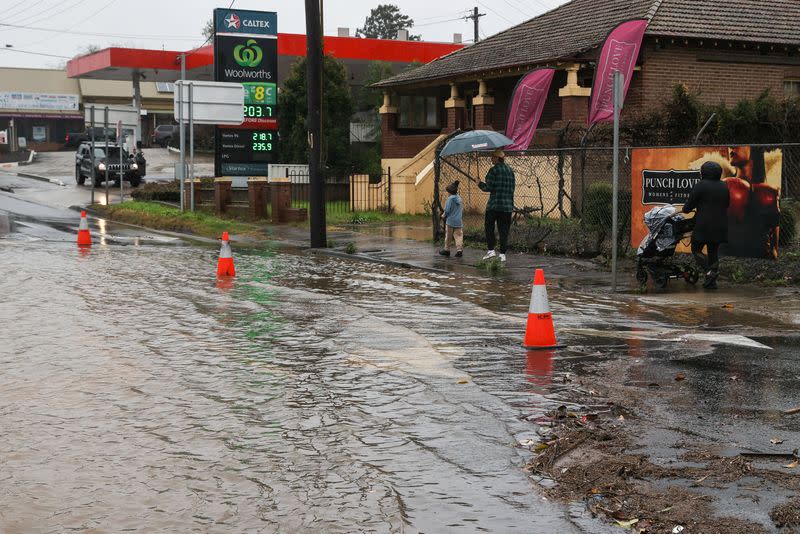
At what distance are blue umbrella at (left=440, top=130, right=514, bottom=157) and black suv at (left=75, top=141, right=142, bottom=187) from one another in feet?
80.7

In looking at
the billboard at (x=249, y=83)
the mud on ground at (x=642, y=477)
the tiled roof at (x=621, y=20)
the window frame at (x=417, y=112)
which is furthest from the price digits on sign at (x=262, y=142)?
the mud on ground at (x=642, y=477)

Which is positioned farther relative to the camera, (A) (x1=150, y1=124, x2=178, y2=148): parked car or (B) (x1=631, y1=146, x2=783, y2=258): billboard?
(A) (x1=150, y1=124, x2=178, y2=148): parked car

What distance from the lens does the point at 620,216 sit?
19047 mm

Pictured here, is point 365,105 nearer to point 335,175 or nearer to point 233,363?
point 335,175

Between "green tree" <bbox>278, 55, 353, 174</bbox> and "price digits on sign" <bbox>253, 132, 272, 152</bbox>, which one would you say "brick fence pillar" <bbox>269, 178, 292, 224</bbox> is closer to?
"price digits on sign" <bbox>253, 132, 272, 152</bbox>

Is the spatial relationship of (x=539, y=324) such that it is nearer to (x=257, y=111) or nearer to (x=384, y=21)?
(x=257, y=111)

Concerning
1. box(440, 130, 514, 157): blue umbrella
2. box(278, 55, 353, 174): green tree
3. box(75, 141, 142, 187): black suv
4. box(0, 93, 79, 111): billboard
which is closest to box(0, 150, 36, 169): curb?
box(75, 141, 142, 187): black suv

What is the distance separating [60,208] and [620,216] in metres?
21.9

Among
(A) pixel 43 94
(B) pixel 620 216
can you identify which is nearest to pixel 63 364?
(B) pixel 620 216

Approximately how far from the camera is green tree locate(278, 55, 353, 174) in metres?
44.3

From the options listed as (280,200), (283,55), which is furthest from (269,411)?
(283,55)

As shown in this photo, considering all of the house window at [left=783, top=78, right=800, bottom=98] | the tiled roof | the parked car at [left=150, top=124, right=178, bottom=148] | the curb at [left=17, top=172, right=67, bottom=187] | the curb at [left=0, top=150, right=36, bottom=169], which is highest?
the tiled roof

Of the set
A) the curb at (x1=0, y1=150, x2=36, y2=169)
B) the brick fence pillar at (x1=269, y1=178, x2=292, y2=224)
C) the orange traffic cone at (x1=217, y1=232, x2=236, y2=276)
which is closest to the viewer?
the orange traffic cone at (x1=217, y1=232, x2=236, y2=276)

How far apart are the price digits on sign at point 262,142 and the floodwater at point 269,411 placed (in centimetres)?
2180
